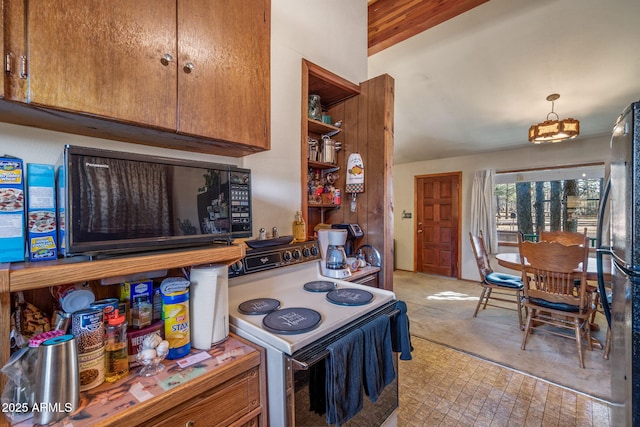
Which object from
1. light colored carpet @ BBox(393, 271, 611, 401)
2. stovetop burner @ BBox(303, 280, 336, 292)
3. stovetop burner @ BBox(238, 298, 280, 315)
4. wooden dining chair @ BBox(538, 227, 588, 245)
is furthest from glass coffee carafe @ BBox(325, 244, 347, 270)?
wooden dining chair @ BBox(538, 227, 588, 245)

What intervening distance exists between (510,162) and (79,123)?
17.9ft

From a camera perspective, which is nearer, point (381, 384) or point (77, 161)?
point (77, 161)

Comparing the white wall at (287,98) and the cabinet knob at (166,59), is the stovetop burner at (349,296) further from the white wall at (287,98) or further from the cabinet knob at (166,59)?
the cabinet knob at (166,59)

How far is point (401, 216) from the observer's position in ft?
19.1

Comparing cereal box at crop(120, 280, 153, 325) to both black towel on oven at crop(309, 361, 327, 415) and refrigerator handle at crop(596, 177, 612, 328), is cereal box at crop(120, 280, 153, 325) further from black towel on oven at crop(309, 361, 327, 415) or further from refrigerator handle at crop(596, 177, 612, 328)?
refrigerator handle at crop(596, 177, 612, 328)

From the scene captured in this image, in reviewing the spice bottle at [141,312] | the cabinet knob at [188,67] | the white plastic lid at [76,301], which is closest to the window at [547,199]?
the cabinet knob at [188,67]

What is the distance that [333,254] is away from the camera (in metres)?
1.67

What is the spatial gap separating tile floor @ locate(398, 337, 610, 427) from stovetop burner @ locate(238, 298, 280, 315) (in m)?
1.20

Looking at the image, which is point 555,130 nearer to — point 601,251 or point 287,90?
point 601,251

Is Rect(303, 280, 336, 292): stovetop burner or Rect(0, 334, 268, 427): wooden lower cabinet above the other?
Rect(303, 280, 336, 292): stovetop burner

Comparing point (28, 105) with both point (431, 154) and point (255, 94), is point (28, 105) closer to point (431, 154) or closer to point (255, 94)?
point (255, 94)

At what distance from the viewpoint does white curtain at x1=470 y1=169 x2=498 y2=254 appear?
4586mm

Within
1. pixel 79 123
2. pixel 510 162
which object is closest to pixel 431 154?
pixel 510 162

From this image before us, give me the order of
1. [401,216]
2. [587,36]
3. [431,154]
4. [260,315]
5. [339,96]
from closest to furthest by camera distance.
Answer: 1. [260,315]
2. [339,96]
3. [587,36]
4. [431,154]
5. [401,216]
